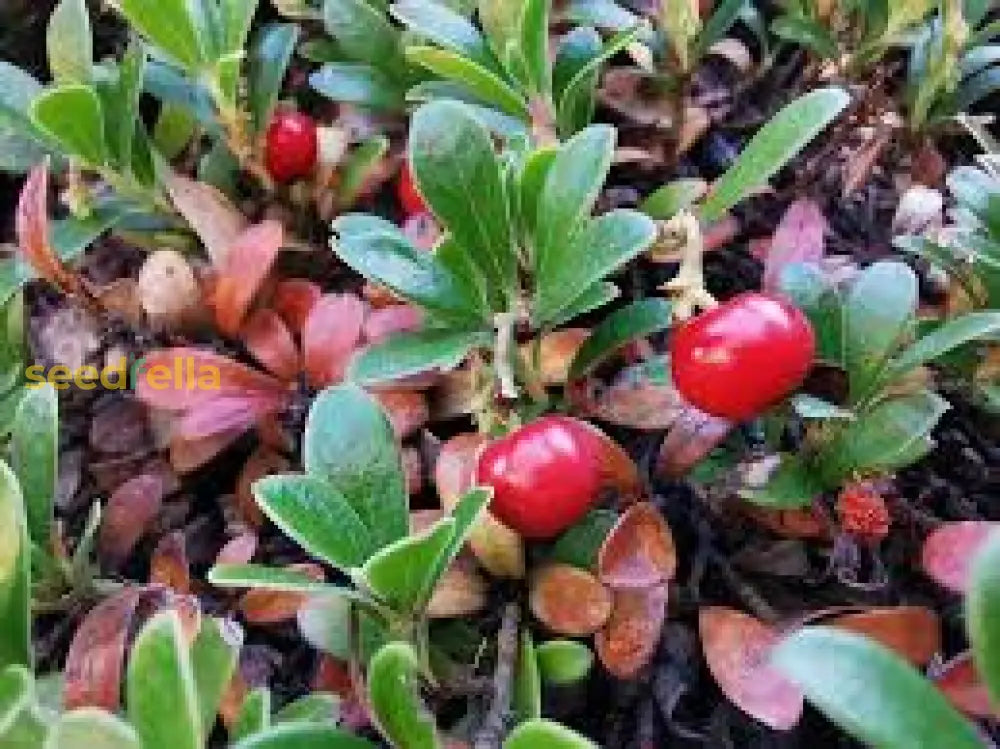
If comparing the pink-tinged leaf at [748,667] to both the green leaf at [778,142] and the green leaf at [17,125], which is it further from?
the green leaf at [17,125]

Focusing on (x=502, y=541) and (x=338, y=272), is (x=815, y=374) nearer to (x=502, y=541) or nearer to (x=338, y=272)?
(x=502, y=541)

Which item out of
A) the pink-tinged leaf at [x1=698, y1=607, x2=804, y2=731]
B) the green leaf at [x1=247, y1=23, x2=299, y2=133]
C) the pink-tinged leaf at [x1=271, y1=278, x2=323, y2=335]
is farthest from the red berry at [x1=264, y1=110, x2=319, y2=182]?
the pink-tinged leaf at [x1=698, y1=607, x2=804, y2=731]

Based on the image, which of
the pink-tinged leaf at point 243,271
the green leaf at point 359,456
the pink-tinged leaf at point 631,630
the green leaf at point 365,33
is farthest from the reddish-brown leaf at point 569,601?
the green leaf at point 365,33

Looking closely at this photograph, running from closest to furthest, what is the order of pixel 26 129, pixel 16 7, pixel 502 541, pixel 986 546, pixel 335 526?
pixel 986 546 < pixel 335 526 < pixel 502 541 < pixel 26 129 < pixel 16 7

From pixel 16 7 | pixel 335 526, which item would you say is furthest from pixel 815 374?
pixel 16 7

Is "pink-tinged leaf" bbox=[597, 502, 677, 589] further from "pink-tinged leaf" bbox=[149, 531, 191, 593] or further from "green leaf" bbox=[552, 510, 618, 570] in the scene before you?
"pink-tinged leaf" bbox=[149, 531, 191, 593]

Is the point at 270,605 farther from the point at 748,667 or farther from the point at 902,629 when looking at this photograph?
the point at 902,629
